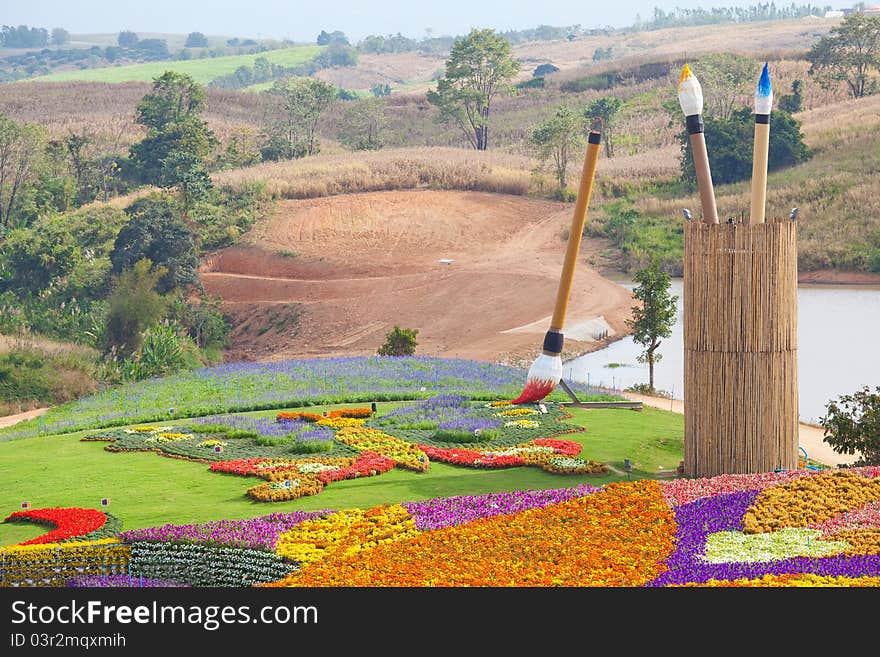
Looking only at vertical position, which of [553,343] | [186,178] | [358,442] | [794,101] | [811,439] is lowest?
[811,439]

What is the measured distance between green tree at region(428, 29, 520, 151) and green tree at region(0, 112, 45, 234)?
2153 centimetres

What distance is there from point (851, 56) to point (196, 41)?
14049 cm

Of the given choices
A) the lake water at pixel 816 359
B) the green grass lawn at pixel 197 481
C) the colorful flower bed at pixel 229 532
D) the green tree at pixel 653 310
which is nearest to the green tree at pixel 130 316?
the lake water at pixel 816 359

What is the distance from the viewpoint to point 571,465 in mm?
15133

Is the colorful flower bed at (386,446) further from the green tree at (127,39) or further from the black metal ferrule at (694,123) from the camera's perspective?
the green tree at (127,39)

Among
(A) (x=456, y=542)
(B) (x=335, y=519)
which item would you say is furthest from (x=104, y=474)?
(A) (x=456, y=542)

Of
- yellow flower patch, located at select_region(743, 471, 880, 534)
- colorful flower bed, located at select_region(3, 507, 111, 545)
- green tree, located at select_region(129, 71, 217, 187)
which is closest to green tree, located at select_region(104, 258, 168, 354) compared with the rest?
green tree, located at select_region(129, 71, 217, 187)

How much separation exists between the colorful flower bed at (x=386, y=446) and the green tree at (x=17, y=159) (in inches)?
1383

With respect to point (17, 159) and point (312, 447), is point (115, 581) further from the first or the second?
point (17, 159)

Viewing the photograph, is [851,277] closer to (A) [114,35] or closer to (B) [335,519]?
(B) [335,519]

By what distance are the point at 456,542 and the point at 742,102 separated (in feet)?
178

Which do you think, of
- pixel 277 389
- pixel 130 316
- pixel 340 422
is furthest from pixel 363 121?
pixel 340 422

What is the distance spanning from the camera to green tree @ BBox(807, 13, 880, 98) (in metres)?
60.1

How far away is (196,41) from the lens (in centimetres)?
18475
